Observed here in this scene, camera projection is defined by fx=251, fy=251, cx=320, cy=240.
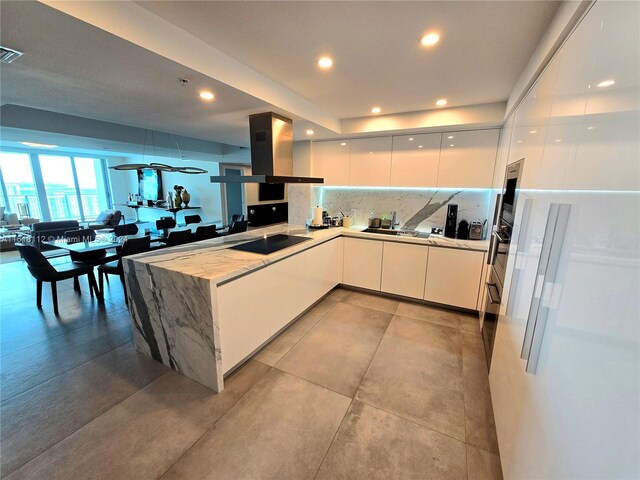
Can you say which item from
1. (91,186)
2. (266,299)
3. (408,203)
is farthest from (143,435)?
(91,186)

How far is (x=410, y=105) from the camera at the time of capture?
2.89m

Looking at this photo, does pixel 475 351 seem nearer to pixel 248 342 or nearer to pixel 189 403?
pixel 248 342

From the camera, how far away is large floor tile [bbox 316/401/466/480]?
54.4 inches

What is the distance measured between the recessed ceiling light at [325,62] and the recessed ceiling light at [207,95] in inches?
37.4

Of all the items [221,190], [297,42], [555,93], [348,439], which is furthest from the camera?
[221,190]

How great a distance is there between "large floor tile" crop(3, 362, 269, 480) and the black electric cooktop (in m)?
1.11

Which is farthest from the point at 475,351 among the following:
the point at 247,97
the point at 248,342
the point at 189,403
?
the point at 247,97

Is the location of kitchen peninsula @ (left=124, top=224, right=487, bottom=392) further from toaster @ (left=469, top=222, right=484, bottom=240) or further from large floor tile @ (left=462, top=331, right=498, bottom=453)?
large floor tile @ (left=462, top=331, right=498, bottom=453)

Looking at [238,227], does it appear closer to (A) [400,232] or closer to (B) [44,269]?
(B) [44,269]

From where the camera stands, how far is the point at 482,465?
4.70ft

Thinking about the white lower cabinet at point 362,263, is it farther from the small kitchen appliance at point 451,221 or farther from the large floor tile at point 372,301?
the small kitchen appliance at point 451,221

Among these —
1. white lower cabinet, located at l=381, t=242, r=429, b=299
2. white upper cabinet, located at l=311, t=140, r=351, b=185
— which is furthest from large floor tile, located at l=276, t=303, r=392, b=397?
white upper cabinet, located at l=311, t=140, r=351, b=185

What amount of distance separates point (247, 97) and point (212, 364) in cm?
222

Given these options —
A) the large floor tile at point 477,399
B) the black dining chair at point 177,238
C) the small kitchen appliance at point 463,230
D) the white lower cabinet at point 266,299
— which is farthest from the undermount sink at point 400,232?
the black dining chair at point 177,238
